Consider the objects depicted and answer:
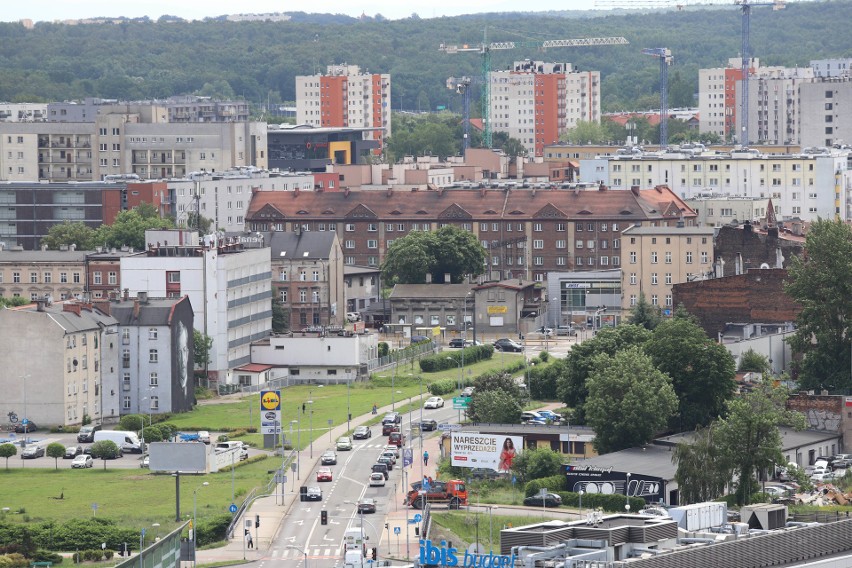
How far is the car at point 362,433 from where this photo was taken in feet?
353

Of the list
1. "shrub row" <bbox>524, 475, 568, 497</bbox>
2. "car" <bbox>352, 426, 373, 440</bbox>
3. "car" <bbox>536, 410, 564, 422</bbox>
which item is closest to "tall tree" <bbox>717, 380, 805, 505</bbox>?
"shrub row" <bbox>524, 475, 568, 497</bbox>

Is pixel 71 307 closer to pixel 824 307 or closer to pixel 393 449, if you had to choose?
pixel 393 449

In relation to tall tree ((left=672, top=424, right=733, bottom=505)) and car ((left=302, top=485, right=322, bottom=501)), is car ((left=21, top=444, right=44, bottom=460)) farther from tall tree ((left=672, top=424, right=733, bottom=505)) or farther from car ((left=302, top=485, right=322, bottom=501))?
tall tree ((left=672, top=424, right=733, bottom=505))

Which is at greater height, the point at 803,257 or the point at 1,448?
the point at 803,257

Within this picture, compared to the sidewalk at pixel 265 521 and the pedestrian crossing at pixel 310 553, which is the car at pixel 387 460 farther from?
the pedestrian crossing at pixel 310 553

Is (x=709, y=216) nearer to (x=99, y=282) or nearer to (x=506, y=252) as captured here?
(x=506, y=252)

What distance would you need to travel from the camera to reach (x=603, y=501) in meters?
87.3

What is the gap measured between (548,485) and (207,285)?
45051 millimetres

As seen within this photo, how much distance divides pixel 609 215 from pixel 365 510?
3533 inches

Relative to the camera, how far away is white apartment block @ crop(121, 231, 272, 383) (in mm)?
130375

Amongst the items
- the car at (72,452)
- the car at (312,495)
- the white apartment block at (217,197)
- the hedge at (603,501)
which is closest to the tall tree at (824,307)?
the hedge at (603,501)

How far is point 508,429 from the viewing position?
3986 inches

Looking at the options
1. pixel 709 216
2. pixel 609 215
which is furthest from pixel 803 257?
pixel 709 216

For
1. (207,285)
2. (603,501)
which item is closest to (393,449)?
(603,501)
